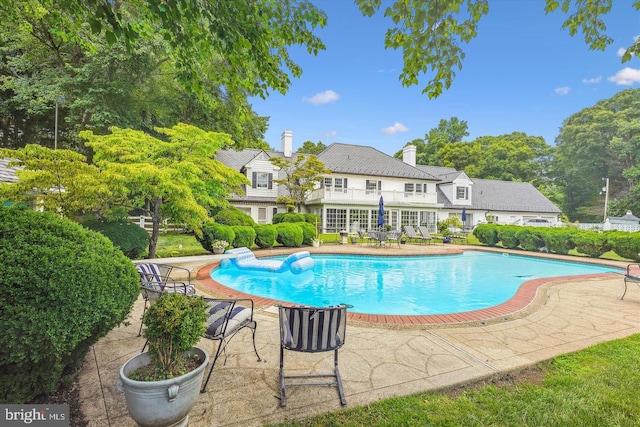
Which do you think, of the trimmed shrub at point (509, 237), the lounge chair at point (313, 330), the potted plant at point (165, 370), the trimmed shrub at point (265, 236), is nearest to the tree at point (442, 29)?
the lounge chair at point (313, 330)

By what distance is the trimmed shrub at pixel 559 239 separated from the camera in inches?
592

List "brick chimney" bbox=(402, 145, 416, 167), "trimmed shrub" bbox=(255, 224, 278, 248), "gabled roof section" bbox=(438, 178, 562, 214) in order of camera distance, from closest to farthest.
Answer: "trimmed shrub" bbox=(255, 224, 278, 248)
"brick chimney" bbox=(402, 145, 416, 167)
"gabled roof section" bbox=(438, 178, 562, 214)

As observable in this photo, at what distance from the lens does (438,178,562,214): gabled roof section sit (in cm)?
2977

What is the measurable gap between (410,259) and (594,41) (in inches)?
460

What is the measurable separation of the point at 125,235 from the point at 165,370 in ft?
27.1

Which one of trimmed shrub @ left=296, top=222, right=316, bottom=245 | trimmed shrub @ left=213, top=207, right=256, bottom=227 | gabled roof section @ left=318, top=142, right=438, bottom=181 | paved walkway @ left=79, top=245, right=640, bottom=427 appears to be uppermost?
gabled roof section @ left=318, top=142, right=438, bottom=181

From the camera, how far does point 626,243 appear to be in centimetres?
1298

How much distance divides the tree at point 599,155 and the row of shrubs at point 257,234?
43461 millimetres

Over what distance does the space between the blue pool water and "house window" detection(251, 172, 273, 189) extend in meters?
11.3

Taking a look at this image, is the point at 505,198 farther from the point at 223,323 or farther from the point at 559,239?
the point at 223,323

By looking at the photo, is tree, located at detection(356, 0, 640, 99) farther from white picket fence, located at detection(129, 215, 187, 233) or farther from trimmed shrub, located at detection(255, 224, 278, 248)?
white picket fence, located at detection(129, 215, 187, 233)

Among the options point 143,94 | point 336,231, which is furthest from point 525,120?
point 143,94

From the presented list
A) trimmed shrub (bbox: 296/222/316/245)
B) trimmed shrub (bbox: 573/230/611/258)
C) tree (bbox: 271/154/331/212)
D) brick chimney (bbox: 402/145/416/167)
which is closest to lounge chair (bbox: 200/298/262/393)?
trimmed shrub (bbox: 296/222/316/245)

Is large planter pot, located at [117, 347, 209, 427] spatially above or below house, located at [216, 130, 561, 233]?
below
